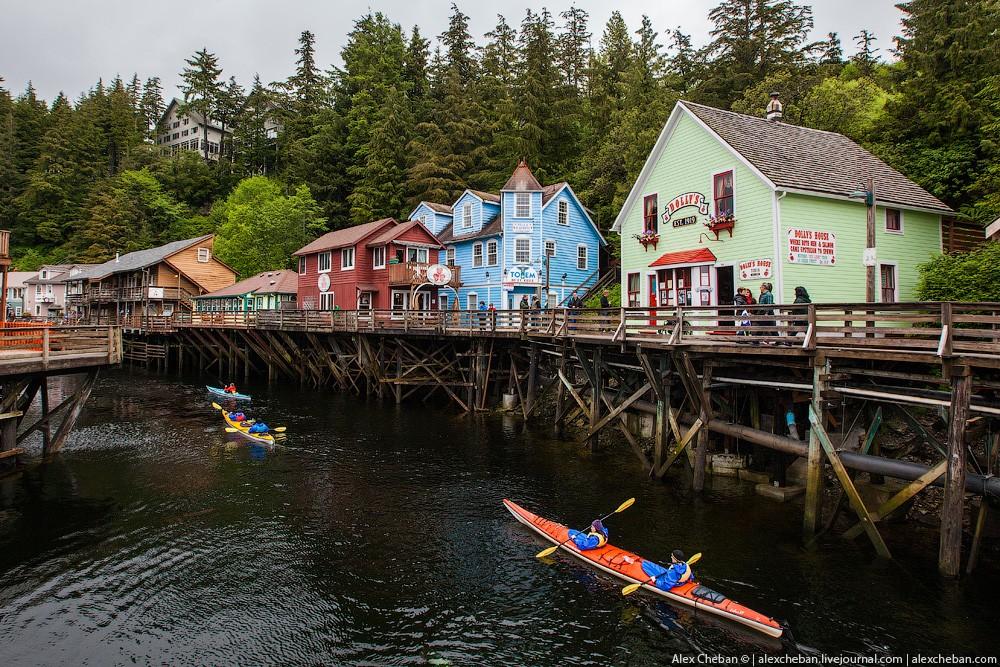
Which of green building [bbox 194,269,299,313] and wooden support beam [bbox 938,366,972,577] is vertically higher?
green building [bbox 194,269,299,313]

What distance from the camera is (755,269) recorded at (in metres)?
18.6

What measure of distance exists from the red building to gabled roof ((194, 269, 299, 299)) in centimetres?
740

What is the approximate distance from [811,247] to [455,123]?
1521 inches

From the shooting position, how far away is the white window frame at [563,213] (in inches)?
1423

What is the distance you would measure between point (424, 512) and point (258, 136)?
7547 cm

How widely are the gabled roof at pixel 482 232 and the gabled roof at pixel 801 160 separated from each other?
13464 millimetres

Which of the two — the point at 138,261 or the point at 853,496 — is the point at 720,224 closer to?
the point at 853,496

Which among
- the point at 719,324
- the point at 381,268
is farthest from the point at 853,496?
the point at 381,268

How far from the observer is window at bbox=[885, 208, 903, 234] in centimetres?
1962

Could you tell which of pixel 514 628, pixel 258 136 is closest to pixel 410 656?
pixel 514 628

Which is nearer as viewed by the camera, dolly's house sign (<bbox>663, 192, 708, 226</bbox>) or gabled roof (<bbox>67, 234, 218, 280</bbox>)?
dolly's house sign (<bbox>663, 192, 708, 226</bbox>)

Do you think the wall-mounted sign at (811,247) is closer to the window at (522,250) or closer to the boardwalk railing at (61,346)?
the window at (522,250)

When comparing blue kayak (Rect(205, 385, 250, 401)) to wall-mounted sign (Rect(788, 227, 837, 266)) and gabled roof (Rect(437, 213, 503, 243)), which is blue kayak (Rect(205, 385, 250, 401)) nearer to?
gabled roof (Rect(437, 213, 503, 243))

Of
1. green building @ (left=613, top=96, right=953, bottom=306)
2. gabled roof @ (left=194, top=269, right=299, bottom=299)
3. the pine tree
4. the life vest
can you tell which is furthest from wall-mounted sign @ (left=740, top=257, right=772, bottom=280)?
the pine tree
